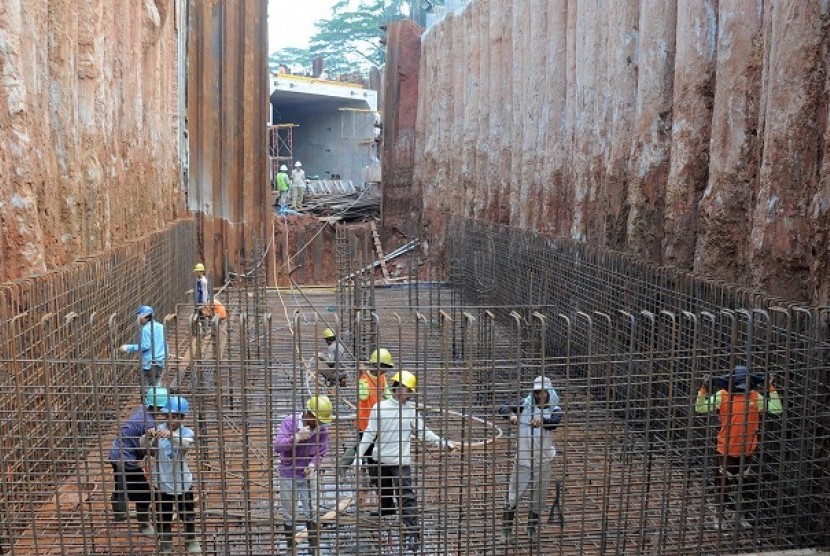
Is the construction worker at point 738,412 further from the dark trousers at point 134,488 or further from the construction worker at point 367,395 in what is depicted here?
the dark trousers at point 134,488

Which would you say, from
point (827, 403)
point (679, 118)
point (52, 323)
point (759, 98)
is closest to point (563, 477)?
point (827, 403)

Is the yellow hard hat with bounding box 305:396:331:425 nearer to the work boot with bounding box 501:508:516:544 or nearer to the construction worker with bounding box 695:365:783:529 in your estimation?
the work boot with bounding box 501:508:516:544

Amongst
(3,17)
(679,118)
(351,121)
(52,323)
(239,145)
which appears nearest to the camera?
(52,323)

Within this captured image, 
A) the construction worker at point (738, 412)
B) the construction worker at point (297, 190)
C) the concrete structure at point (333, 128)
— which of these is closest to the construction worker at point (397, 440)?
the construction worker at point (738, 412)

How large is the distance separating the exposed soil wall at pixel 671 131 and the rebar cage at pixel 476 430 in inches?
30.7

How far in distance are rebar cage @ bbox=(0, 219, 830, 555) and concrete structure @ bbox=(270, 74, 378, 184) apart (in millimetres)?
28378

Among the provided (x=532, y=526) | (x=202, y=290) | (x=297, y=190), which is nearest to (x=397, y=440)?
(x=532, y=526)

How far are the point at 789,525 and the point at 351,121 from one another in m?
37.1

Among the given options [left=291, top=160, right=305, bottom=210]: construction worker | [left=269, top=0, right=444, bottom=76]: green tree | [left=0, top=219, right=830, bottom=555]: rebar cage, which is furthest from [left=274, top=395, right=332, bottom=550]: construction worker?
[left=269, top=0, right=444, bottom=76]: green tree

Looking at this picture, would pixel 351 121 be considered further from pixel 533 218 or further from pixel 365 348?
pixel 365 348

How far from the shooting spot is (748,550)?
18.6 feet

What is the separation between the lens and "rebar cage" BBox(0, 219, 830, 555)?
514cm

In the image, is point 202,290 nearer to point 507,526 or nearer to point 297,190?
point 507,526

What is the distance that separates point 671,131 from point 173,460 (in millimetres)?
7231
